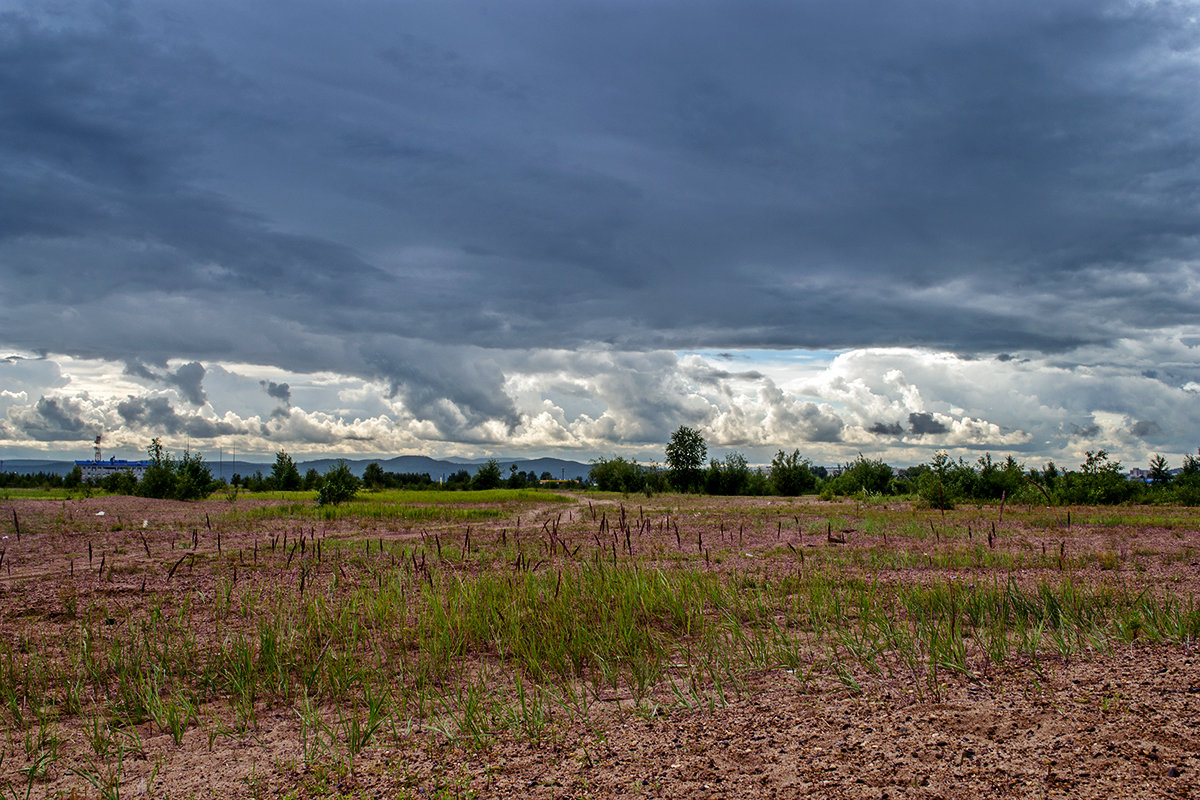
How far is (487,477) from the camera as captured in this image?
79875mm

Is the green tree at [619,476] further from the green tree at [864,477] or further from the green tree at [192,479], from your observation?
the green tree at [192,479]

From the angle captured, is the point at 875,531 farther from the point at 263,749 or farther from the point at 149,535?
the point at 149,535

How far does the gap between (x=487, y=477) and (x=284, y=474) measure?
71.1 ft

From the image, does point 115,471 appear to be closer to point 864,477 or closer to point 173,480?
point 173,480

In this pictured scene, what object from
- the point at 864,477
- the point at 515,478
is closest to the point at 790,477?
the point at 864,477

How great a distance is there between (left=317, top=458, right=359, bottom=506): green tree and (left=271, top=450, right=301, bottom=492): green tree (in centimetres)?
2885

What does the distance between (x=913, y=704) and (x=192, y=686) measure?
5.57 metres

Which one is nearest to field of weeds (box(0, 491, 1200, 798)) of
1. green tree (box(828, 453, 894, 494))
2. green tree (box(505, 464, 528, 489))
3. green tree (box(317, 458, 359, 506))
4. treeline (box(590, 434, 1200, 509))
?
treeline (box(590, 434, 1200, 509))

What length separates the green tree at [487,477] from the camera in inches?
3132

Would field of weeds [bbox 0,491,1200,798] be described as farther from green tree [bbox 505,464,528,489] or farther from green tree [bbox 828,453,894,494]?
green tree [bbox 505,464,528,489]

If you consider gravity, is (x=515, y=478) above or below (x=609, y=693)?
below

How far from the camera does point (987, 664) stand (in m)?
4.99

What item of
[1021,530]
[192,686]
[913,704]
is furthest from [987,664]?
[1021,530]

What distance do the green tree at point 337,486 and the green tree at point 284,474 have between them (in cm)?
2885
